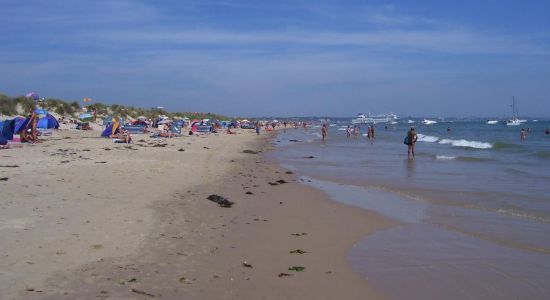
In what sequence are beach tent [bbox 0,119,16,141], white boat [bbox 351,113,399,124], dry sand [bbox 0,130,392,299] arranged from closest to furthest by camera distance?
dry sand [bbox 0,130,392,299], beach tent [bbox 0,119,16,141], white boat [bbox 351,113,399,124]

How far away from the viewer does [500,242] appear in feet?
25.4

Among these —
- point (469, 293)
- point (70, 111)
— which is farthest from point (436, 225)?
point (70, 111)

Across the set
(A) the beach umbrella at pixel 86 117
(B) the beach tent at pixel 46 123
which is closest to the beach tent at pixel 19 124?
(B) the beach tent at pixel 46 123

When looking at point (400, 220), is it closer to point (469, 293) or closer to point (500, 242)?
point (500, 242)

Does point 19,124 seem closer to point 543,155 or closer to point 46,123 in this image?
point 46,123

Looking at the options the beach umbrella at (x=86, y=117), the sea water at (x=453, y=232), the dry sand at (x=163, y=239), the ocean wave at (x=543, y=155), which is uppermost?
the beach umbrella at (x=86, y=117)

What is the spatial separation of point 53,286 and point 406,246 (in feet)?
16.0

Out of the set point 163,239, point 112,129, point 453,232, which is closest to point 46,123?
point 112,129

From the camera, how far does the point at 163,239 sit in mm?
6781

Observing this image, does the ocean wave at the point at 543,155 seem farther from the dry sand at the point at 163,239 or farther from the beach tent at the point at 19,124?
the beach tent at the point at 19,124

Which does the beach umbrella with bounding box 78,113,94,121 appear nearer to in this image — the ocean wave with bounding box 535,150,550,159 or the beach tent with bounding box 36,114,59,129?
the beach tent with bounding box 36,114,59,129

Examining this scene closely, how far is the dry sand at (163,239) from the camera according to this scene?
501 cm

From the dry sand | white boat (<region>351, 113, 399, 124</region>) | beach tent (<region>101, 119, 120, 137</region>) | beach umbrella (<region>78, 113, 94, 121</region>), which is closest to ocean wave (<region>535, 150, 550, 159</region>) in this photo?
the dry sand

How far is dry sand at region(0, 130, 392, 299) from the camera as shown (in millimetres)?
5008
